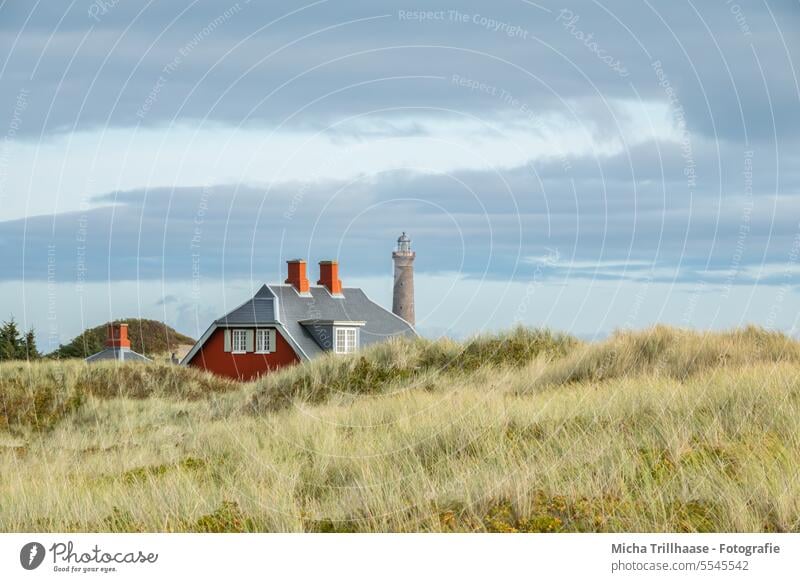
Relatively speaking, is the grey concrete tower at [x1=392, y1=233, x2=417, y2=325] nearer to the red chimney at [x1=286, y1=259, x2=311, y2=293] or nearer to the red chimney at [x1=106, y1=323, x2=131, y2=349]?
the red chimney at [x1=286, y1=259, x2=311, y2=293]

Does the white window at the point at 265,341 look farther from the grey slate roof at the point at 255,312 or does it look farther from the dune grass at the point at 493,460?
the dune grass at the point at 493,460

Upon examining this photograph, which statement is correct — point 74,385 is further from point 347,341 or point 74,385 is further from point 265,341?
point 347,341

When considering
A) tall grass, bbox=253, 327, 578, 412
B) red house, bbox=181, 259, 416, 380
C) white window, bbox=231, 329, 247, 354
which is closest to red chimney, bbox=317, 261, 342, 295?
red house, bbox=181, 259, 416, 380

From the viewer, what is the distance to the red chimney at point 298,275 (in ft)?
136

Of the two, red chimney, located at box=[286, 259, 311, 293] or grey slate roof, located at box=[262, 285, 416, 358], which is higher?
Result: red chimney, located at box=[286, 259, 311, 293]

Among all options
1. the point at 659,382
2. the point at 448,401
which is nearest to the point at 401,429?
the point at 448,401

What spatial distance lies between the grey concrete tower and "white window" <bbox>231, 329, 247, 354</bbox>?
7.72 m

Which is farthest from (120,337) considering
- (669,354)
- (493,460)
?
(493,460)

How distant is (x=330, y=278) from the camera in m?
42.7

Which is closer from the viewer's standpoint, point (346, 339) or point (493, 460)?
point (493, 460)

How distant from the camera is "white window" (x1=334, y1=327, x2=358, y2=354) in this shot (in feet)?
120

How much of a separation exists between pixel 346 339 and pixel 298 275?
5355 mm
